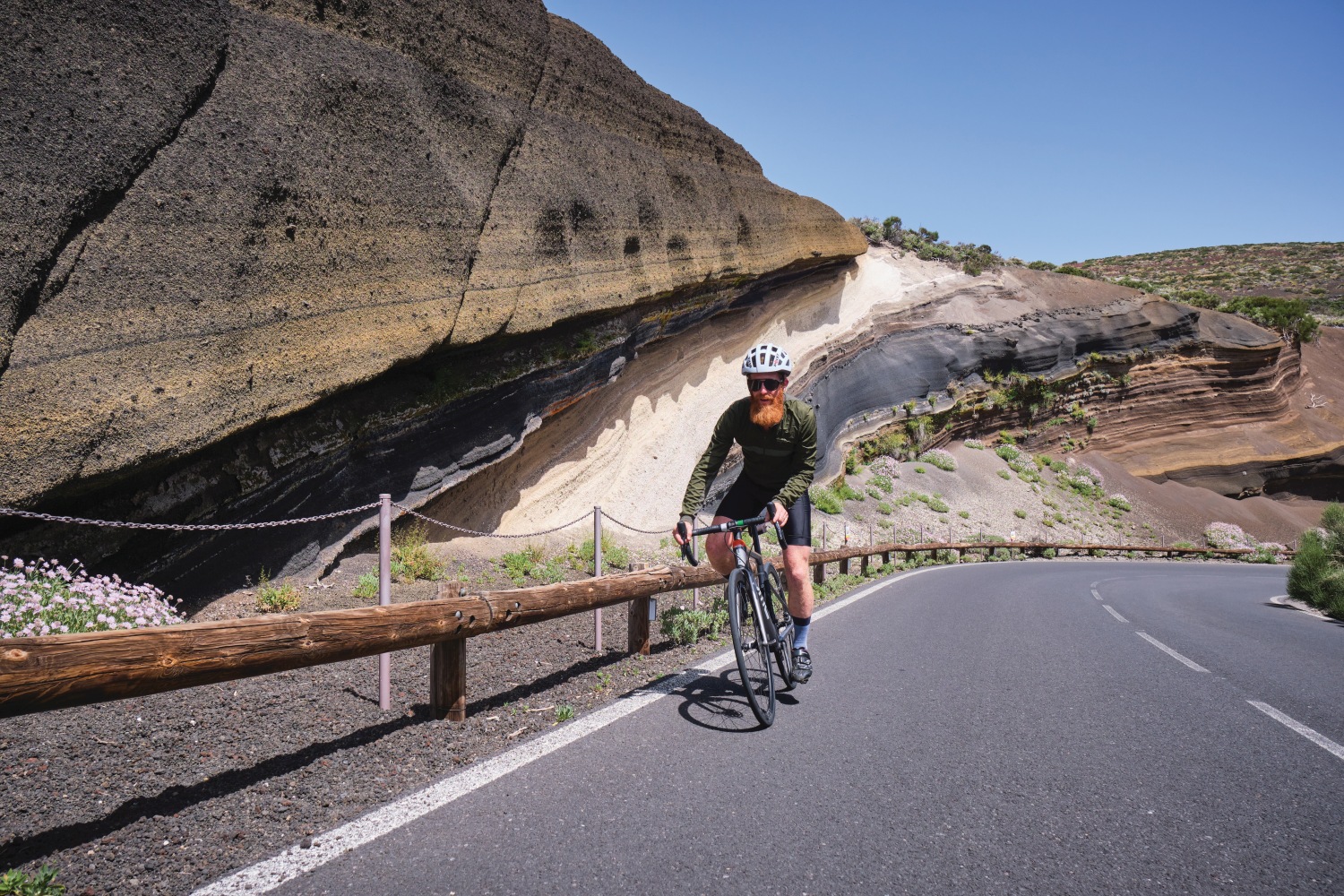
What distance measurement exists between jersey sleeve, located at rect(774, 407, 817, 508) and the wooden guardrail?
1.62 m

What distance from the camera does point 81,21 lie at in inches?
293

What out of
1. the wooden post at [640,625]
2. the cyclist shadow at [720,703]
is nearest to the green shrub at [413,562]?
the wooden post at [640,625]

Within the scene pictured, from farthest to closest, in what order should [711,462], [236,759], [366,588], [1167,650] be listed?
1. [366,588]
2. [1167,650]
3. [711,462]
4. [236,759]

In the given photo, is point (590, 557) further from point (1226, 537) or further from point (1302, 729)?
point (1226, 537)

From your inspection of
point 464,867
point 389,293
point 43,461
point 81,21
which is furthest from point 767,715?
point 81,21

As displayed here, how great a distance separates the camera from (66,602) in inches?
254

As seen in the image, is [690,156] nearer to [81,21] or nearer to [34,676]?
[81,21]

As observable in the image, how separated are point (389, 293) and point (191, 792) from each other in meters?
7.48

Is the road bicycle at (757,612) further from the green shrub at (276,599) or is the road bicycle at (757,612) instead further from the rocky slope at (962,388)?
the rocky slope at (962,388)

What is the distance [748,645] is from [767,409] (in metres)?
1.50

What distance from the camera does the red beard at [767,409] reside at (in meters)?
5.36

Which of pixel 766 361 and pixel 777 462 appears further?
pixel 777 462

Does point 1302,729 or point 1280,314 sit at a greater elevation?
point 1280,314

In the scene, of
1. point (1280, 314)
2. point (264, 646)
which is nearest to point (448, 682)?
point (264, 646)
